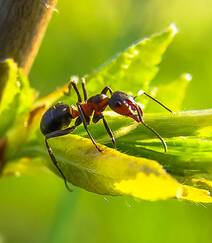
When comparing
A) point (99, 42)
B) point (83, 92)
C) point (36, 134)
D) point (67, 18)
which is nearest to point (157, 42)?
point (83, 92)

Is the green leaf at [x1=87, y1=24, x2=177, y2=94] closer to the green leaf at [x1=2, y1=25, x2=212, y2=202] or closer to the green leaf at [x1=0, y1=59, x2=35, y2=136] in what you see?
the green leaf at [x1=2, y1=25, x2=212, y2=202]

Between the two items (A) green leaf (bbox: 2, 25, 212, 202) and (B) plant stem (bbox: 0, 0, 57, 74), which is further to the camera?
(B) plant stem (bbox: 0, 0, 57, 74)

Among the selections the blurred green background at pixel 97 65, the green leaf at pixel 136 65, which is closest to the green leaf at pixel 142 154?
the green leaf at pixel 136 65

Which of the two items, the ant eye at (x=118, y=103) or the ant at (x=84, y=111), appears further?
the ant eye at (x=118, y=103)

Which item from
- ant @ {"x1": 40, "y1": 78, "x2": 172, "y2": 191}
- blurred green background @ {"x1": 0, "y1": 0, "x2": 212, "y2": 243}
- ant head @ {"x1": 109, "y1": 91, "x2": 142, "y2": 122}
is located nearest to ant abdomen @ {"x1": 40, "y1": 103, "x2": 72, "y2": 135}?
ant @ {"x1": 40, "y1": 78, "x2": 172, "y2": 191}

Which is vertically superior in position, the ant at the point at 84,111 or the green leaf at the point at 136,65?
the green leaf at the point at 136,65

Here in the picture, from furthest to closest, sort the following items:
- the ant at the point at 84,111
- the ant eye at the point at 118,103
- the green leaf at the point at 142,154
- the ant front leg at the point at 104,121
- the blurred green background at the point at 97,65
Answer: the blurred green background at the point at 97,65 < the ant eye at the point at 118,103 < the ant at the point at 84,111 < the ant front leg at the point at 104,121 < the green leaf at the point at 142,154

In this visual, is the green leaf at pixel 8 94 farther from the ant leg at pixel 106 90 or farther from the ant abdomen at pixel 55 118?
the ant leg at pixel 106 90

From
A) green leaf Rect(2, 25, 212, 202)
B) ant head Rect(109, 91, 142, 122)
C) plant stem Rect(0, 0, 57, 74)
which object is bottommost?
green leaf Rect(2, 25, 212, 202)


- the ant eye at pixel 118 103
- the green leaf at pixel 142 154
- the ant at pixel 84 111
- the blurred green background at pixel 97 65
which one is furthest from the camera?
the blurred green background at pixel 97 65
